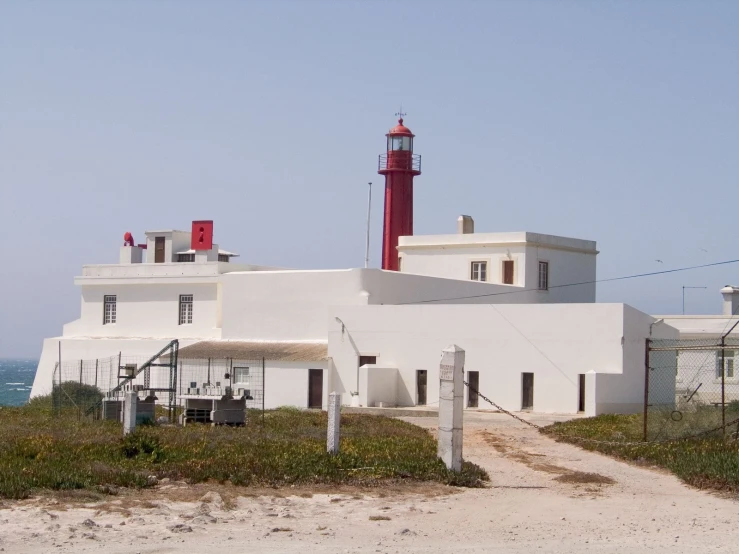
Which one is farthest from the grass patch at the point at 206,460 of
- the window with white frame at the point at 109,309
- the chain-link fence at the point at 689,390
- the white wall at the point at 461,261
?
the window with white frame at the point at 109,309

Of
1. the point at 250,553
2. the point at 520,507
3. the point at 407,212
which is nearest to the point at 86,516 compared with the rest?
the point at 250,553

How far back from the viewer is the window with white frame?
4512 cm

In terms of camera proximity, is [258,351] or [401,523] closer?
[401,523]

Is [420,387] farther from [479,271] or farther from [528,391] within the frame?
[479,271]

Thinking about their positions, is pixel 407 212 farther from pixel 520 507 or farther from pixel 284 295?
pixel 520 507

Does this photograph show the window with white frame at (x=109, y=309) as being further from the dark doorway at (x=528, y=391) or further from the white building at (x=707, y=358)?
the white building at (x=707, y=358)

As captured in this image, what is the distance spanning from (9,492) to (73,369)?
31304mm

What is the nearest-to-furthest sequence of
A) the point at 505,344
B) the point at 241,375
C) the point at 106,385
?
the point at 505,344 < the point at 241,375 < the point at 106,385

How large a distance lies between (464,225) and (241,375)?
1463 centimetres

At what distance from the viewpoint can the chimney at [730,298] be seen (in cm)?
4762

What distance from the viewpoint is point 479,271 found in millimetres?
45750

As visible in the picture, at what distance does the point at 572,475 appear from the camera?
53.6 feet

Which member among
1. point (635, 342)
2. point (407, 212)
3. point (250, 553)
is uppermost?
point (407, 212)

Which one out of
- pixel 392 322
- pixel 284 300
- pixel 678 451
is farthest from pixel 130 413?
pixel 284 300
